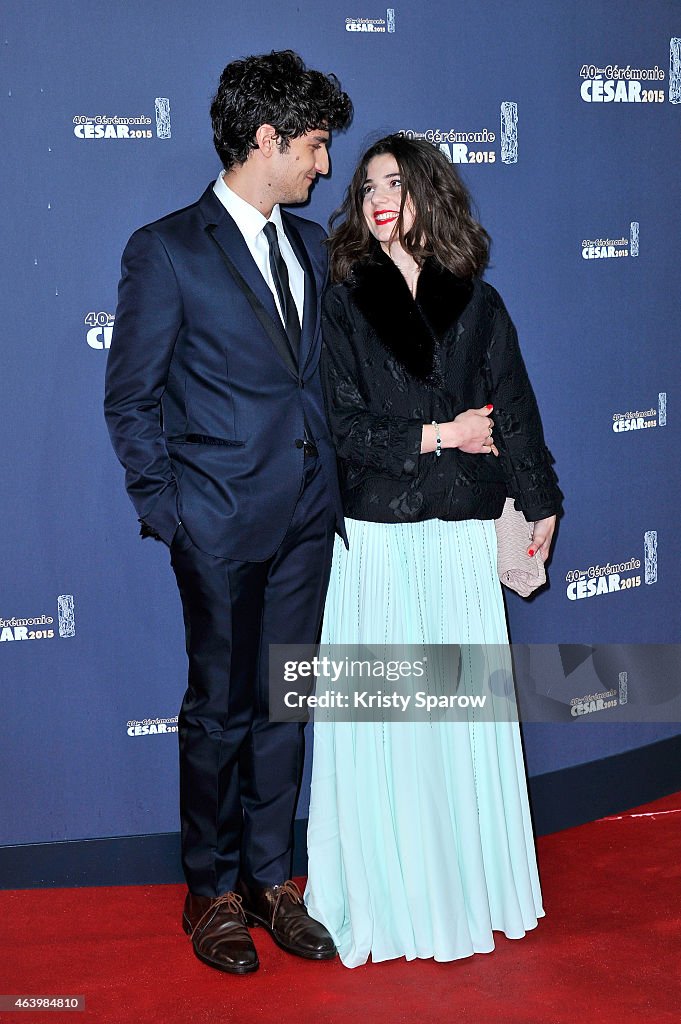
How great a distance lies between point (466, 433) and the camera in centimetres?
244

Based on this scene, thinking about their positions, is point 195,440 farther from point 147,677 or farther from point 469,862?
point 469,862

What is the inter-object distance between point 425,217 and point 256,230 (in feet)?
1.27

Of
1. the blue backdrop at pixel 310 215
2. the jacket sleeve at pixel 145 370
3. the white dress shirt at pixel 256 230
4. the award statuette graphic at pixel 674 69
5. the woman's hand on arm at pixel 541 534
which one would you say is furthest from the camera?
the award statuette graphic at pixel 674 69

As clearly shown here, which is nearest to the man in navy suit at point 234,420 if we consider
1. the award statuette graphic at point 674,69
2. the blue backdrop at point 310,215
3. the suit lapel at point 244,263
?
the suit lapel at point 244,263

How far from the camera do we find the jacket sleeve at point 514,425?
2.54 meters

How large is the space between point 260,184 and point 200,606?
98 cm

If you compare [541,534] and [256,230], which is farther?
[541,534]

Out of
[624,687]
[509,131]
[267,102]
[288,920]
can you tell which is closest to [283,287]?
[267,102]

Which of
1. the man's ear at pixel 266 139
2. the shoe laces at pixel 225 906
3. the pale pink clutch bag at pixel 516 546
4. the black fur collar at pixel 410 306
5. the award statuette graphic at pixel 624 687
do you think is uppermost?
the man's ear at pixel 266 139

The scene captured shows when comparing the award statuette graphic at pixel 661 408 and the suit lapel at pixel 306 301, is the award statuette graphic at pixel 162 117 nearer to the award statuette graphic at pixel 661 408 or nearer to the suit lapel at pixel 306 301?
the suit lapel at pixel 306 301

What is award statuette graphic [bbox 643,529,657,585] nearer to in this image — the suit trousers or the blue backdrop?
the blue backdrop

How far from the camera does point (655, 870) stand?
3027mm

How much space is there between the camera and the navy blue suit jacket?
7.81 feet

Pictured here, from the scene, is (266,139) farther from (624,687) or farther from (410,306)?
(624,687)
